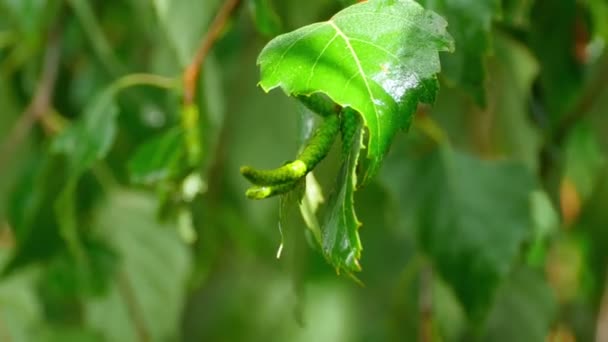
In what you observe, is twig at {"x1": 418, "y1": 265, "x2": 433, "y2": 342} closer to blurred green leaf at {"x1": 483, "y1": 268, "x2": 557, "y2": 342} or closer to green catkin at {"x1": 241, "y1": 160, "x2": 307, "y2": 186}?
blurred green leaf at {"x1": 483, "y1": 268, "x2": 557, "y2": 342}

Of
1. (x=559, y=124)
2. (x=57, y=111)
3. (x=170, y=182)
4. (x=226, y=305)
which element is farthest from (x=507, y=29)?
(x=226, y=305)

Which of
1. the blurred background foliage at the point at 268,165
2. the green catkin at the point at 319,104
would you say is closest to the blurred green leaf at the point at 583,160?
the blurred background foliage at the point at 268,165

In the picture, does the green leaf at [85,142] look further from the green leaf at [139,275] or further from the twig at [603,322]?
the twig at [603,322]

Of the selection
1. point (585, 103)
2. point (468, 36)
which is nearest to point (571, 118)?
point (585, 103)

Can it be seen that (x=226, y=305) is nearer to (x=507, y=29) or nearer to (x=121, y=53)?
(x=121, y=53)

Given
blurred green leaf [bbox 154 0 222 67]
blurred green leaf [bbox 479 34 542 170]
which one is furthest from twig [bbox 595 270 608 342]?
blurred green leaf [bbox 154 0 222 67]
